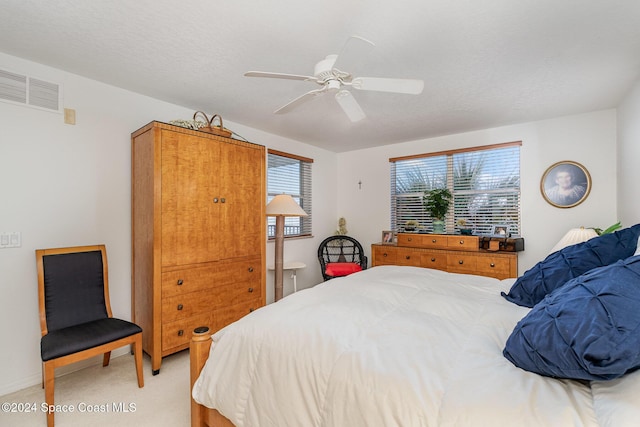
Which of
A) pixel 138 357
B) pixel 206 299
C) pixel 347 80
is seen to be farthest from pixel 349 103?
pixel 138 357

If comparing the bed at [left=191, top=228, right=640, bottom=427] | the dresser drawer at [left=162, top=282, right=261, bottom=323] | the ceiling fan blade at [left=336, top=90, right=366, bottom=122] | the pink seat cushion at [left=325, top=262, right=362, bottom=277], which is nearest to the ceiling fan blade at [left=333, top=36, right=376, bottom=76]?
the ceiling fan blade at [left=336, top=90, right=366, bottom=122]

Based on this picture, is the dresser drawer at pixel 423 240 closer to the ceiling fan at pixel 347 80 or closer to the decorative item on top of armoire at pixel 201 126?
the ceiling fan at pixel 347 80

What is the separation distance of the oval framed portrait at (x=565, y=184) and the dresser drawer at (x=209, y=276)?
358 cm

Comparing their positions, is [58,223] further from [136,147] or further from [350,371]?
[350,371]

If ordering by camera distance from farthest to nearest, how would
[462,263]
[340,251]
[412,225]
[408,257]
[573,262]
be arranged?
1. [340,251]
2. [412,225]
3. [408,257]
4. [462,263]
5. [573,262]

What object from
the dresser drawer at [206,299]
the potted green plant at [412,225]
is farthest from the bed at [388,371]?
the potted green plant at [412,225]

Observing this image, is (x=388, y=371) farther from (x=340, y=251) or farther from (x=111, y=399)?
(x=340, y=251)

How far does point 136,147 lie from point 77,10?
1.23 metres

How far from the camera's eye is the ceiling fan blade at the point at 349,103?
6.44 ft

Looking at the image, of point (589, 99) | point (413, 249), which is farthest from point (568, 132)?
point (413, 249)

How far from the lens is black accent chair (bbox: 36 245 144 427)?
192 centimetres

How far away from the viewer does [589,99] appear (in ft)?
9.64

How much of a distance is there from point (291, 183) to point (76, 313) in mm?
2992

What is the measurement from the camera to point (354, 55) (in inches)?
83.1
